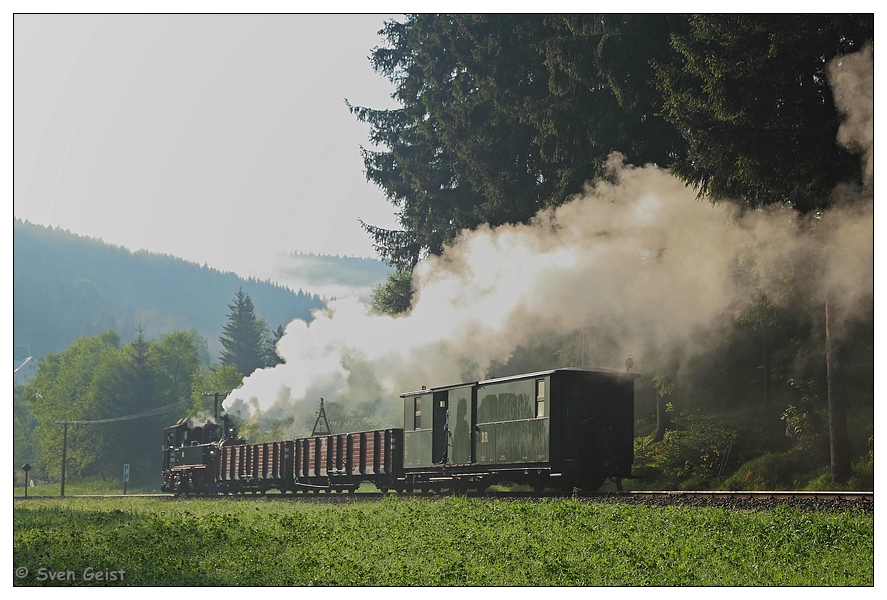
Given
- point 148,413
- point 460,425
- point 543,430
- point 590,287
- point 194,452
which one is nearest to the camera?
point 543,430

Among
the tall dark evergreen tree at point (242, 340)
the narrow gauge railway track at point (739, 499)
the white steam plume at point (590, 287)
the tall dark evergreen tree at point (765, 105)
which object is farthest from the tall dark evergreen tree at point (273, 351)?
the narrow gauge railway track at point (739, 499)

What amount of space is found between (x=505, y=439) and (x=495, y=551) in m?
6.04

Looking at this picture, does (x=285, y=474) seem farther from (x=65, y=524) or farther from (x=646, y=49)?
(x=646, y=49)

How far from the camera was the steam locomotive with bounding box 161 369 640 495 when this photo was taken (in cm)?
1748

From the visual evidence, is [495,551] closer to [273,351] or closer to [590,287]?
[590,287]

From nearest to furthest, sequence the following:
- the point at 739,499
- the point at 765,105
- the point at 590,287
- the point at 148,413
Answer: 1. the point at 739,499
2. the point at 765,105
3. the point at 590,287
4. the point at 148,413

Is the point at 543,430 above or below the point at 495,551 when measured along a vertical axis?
above

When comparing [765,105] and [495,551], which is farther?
[765,105]

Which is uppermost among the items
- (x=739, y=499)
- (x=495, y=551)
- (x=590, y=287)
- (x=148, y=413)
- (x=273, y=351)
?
(x=273, y=351)

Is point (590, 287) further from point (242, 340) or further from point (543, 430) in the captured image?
point (242, 340)

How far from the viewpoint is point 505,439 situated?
1831 cm

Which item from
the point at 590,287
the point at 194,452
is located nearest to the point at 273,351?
the point at 194,452

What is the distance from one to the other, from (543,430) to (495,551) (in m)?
5.26
